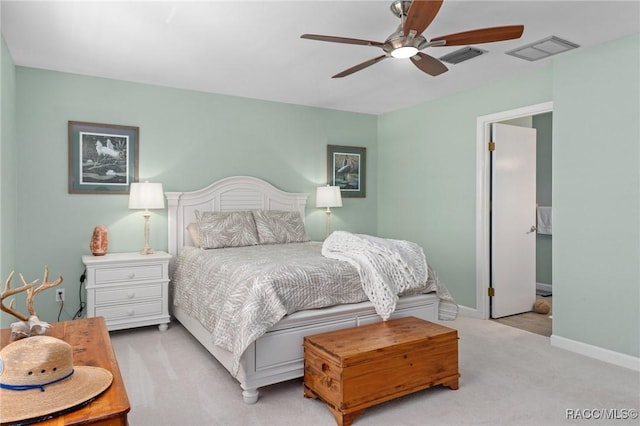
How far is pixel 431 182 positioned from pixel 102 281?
3.60m

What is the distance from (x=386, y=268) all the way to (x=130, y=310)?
7.74 feet

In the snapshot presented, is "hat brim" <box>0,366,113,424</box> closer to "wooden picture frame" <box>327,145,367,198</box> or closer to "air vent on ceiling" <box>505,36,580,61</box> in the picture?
"air vent on ceiling" <box>505,36,580,61</box>

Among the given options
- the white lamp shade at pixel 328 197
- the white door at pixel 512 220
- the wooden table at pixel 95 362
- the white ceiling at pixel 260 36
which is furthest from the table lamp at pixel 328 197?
the wooden table at pixel 95 362

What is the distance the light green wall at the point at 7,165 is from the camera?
10.1 ft

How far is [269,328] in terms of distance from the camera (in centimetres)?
252

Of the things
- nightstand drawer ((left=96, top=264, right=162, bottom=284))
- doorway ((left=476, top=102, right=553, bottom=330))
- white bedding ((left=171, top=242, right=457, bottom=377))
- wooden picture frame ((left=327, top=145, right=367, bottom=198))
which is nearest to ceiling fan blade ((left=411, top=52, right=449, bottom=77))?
white bedding ((left=171, top=242, right=457, bottom=377))

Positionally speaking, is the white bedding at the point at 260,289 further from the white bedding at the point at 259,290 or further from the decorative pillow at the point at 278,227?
the decorative pillow at the point at 278,227

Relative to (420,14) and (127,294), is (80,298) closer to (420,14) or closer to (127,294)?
(127,294)

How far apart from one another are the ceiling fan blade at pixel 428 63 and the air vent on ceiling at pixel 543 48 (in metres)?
0.99

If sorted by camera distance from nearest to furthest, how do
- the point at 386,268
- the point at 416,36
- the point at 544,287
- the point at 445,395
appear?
1. the point at 416,36
2. the point at 445,395
3. the point at 386,268
4. the point at 544,287

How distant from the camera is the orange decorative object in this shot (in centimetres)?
388

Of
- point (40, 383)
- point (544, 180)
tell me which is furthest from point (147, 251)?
point (544, 180)

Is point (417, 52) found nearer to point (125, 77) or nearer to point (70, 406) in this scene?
point (70, 406)

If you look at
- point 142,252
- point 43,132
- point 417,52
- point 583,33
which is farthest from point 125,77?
point 583,33
